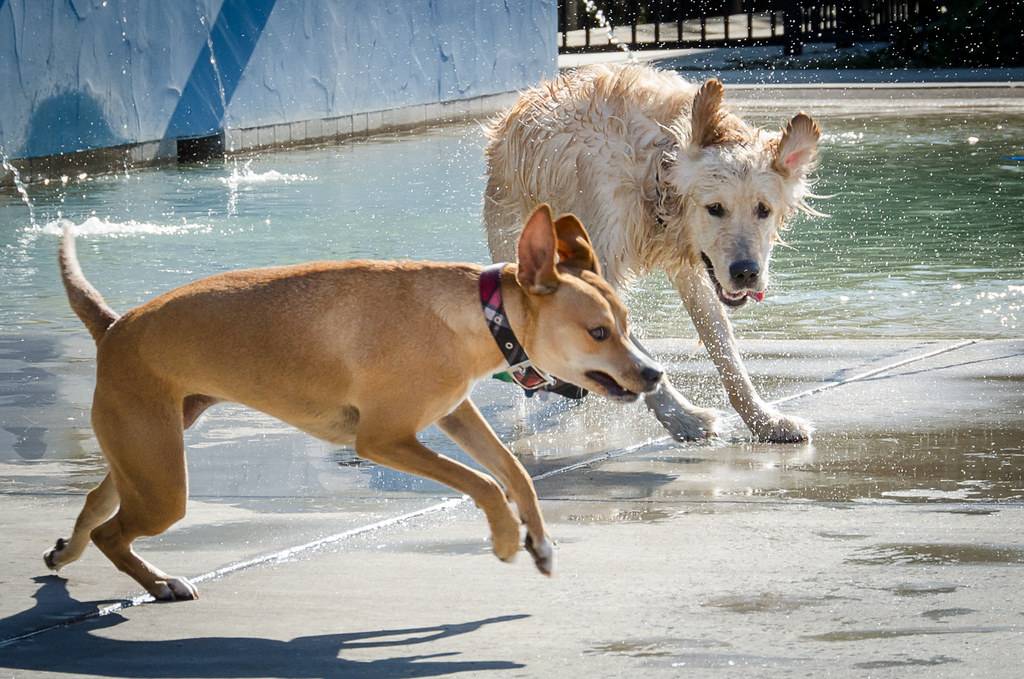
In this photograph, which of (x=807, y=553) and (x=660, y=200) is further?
(x=660, y=200)

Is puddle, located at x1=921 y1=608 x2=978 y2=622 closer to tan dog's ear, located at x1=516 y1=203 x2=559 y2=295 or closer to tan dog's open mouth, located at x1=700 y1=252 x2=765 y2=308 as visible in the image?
tan dog's ear, located at x1=516 y1=203 x2=559 y2=295

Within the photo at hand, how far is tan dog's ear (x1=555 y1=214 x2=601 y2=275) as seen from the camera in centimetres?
482

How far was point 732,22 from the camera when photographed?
48.1m

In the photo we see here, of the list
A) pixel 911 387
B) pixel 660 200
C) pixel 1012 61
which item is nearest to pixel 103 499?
pixel 660 200

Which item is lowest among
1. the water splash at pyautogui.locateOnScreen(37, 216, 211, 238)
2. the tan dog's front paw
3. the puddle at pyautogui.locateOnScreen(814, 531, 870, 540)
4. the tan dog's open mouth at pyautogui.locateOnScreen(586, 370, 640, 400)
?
the water splash at pyautogui.locateOnScreen(37, 216, 211, 238)

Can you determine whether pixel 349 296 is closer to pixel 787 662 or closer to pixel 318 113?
pixel 787 662

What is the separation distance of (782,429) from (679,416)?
1.43ft

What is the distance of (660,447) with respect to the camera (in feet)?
23.3

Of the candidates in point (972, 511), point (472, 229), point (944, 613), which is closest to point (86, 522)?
point (944, 613)

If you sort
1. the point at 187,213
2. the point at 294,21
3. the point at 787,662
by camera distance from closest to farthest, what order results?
the point at 787,662 < the point at 187,213 < the point at 294,21

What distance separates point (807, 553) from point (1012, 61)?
98.9 feet

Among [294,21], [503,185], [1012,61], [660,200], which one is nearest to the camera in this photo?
[660,200]

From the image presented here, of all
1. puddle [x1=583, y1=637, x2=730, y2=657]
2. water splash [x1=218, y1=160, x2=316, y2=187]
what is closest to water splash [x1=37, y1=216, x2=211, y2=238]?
water splash [x1=218, y1=160, x2=316, y2=187]

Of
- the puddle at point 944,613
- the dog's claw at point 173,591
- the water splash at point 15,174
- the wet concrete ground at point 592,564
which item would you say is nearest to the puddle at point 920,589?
the wet concrete ground at point 592,564
